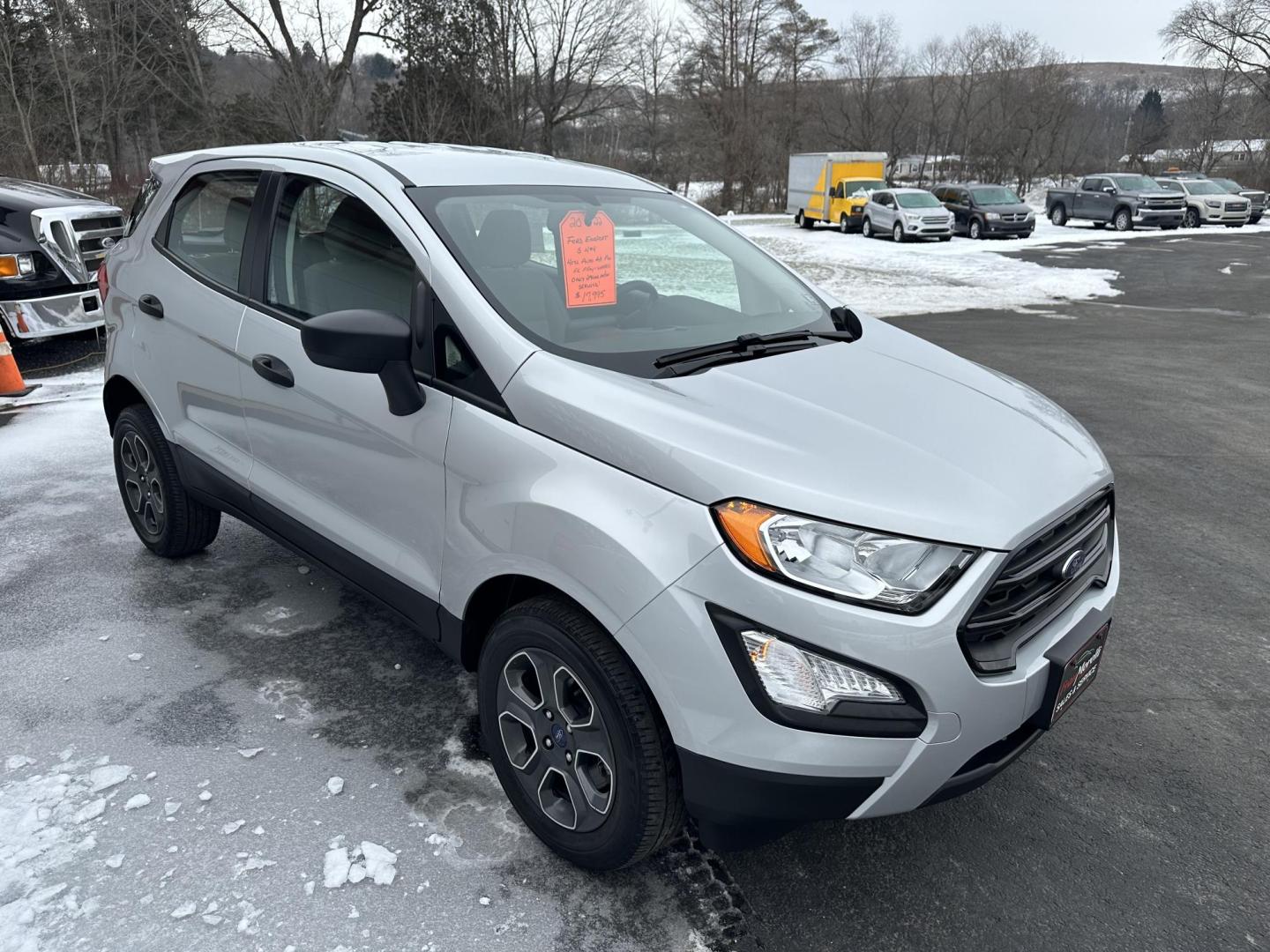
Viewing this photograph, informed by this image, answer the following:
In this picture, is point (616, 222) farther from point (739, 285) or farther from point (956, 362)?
point (956, 362)

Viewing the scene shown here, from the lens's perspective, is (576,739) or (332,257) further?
(332,257)

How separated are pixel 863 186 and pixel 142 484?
28.4 metres

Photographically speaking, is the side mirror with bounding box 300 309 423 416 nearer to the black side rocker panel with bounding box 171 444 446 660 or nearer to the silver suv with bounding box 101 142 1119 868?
the silver suv with bounding box 101 142 1119 868

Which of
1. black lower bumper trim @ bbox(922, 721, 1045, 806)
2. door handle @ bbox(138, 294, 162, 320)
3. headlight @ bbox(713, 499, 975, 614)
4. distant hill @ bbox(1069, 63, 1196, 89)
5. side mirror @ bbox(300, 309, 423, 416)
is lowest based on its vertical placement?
black lower bumper trim @ bbox(922, 721, 1045, 806)

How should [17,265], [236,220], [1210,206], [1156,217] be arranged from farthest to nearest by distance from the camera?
[1210,206] → [1156,217] → [17,265] → [236,220]

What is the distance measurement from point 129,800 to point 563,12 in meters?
42.3

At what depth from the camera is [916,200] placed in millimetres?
25891

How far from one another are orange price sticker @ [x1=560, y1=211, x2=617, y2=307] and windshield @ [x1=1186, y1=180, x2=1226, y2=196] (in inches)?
1320

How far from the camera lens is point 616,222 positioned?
3.23 metres

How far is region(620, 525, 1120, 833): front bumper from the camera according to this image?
196 cm

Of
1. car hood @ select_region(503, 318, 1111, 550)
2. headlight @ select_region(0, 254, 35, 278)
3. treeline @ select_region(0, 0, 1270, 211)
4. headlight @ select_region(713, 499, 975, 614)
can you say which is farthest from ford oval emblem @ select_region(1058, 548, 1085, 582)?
treeline @ select_region(0, 0, 1270, 211)

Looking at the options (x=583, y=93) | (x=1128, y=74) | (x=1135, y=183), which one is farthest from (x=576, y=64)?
(x=1128, y=74)

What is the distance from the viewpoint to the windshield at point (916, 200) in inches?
1013

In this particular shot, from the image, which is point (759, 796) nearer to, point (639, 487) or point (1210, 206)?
point (639, 487)
